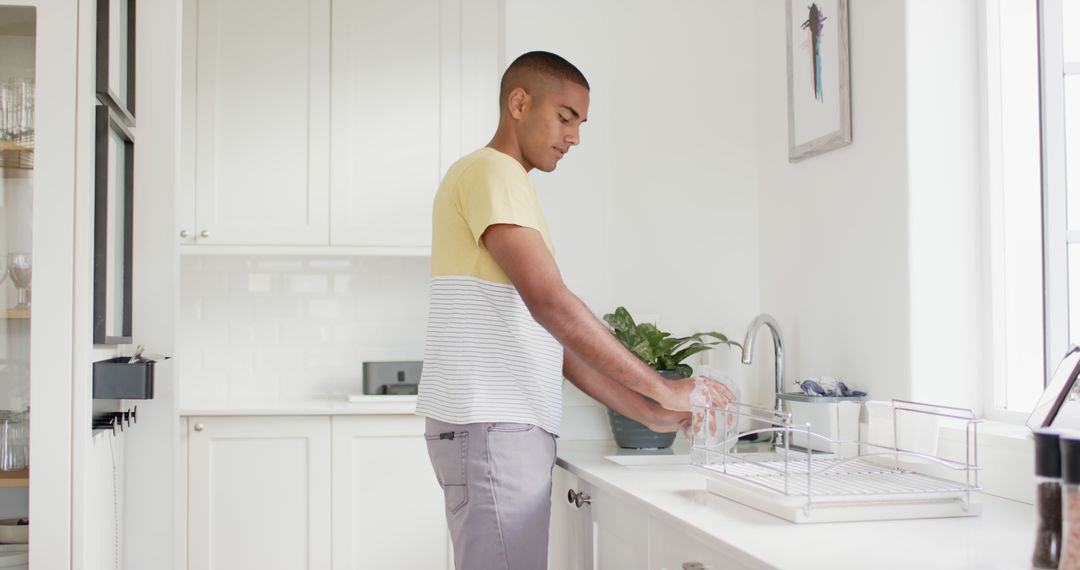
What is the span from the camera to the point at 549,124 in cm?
196

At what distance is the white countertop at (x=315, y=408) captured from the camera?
3355 millimetres

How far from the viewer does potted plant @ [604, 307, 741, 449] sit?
2301 millimetres

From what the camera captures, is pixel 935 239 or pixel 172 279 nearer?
pixel 935 239

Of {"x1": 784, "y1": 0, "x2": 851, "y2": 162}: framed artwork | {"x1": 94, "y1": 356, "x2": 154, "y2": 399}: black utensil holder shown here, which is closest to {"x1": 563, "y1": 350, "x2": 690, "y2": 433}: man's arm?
{"x1": 784, "y1": 0, "x2": 851, "y2": 162}: framed artwork

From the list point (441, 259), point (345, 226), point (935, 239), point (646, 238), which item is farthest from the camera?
point (345, 226)

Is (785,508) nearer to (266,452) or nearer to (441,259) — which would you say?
(441,259)

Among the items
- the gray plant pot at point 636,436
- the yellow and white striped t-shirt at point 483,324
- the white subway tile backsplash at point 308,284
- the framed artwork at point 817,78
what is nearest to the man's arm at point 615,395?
the gray plant pot at point 636,436

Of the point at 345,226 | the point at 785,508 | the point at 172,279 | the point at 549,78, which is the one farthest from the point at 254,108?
the point at 785,508

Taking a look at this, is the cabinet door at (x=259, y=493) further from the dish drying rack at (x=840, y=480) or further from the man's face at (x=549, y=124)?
the dish drying rack at (x=840, y=480)

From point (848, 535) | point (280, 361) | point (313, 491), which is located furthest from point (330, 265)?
point (848, 535)

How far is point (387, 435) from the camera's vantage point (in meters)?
3.43

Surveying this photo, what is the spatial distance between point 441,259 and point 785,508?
0.79 metres

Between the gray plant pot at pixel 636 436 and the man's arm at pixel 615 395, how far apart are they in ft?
0.49

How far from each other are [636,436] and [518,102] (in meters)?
0.82
